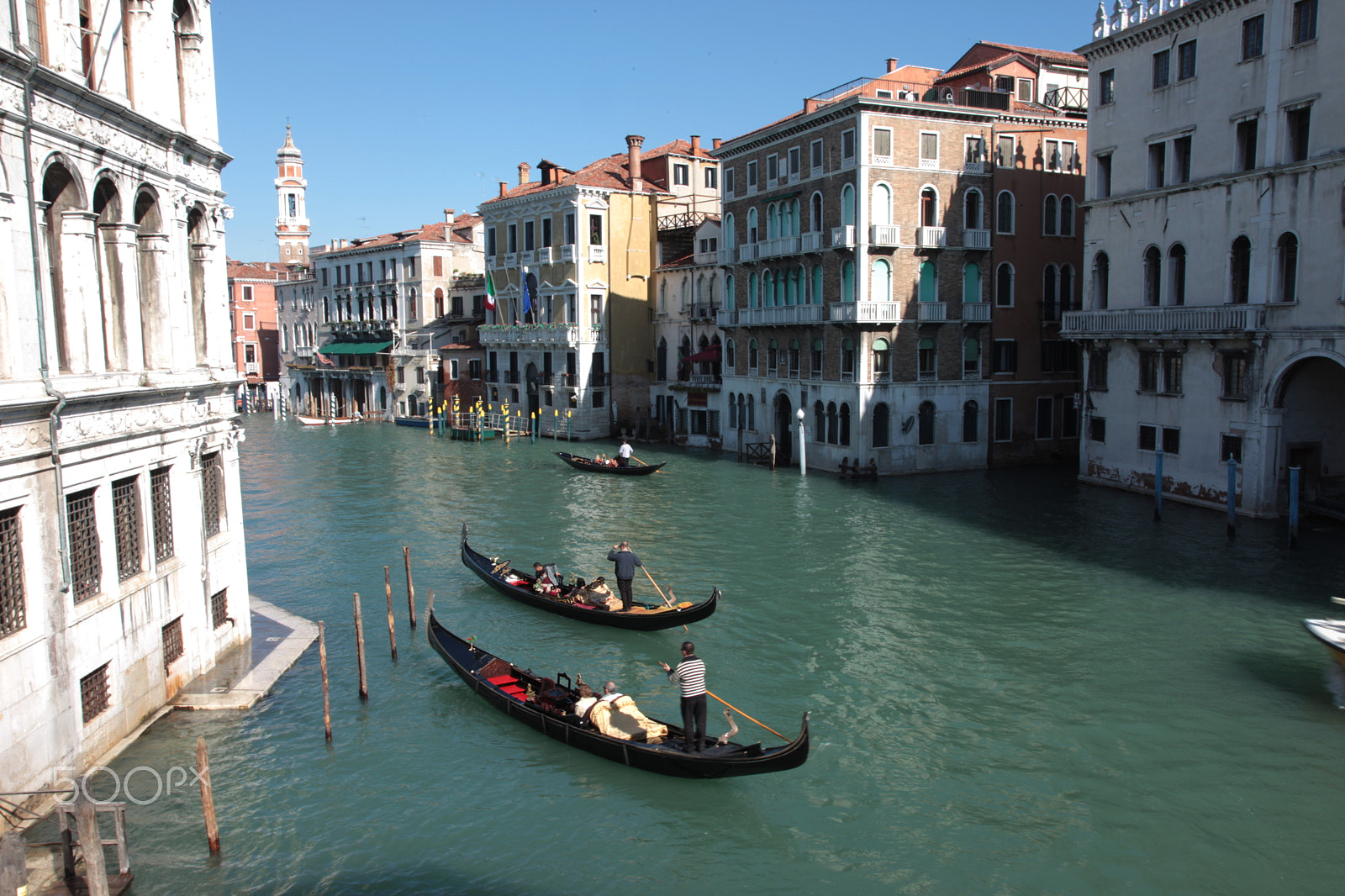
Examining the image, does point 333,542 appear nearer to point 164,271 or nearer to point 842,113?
point 164,271

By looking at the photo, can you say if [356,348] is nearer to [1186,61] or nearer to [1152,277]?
[1152,277]

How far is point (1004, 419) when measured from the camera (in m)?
31.9

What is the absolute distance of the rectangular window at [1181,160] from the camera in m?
23.4

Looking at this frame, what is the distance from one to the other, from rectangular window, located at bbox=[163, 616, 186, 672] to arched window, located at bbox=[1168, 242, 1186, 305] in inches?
893

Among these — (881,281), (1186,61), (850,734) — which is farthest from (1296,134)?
(850,734)

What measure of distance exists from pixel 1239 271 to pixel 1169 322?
201cm

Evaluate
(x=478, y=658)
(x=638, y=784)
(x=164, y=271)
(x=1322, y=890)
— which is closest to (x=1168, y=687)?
(x=1322, y=890)

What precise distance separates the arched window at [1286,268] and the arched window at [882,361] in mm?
10896

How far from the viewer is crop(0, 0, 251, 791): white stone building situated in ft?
29.0

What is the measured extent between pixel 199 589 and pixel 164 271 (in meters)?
4.08

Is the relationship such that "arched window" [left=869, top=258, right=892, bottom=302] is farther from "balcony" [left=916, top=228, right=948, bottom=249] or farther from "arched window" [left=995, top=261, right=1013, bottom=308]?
"arched window" [left=995, top=261, right=1013, bottom=308]

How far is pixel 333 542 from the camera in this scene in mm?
22250

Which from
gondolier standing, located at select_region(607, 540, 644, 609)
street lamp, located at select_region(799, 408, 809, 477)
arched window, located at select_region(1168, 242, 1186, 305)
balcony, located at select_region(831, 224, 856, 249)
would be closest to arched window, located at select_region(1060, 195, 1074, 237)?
balcony, located at select_region(831, 224, 856, 249)

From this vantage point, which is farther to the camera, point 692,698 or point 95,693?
Result: point 692,698
